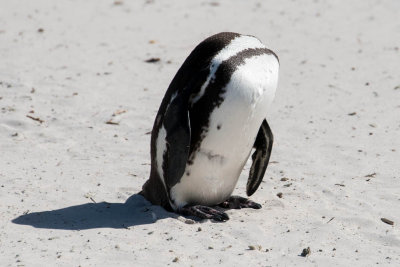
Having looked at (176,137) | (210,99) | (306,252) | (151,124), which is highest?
(210,99)

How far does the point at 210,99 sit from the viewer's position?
405 centimetres

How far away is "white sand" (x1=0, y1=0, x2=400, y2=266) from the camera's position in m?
3.99

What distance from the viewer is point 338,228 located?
14.0 ft

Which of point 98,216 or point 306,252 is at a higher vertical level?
point 306,252

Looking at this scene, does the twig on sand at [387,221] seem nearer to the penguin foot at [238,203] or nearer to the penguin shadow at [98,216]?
the penguin foot at [238,203]

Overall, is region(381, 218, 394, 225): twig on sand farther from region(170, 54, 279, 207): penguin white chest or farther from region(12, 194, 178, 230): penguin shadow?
region(12, 194, 178, 230): penguin shadow

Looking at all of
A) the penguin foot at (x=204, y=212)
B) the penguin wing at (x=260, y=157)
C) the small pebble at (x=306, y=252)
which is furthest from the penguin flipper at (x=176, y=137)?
the small pebble at (x=306, y=252)

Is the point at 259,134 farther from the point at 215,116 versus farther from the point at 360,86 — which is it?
the point at 360,86

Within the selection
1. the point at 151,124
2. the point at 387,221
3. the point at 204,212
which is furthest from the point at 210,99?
the point at 151,124

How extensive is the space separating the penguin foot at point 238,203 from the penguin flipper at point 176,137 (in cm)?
46

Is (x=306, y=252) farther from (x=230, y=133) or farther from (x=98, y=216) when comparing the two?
(x=98, y=216)

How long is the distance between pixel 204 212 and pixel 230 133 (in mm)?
460

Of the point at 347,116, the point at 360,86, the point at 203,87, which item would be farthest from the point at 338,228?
the point at 360,86

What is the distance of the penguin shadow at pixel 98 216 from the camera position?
4191 millimetres
